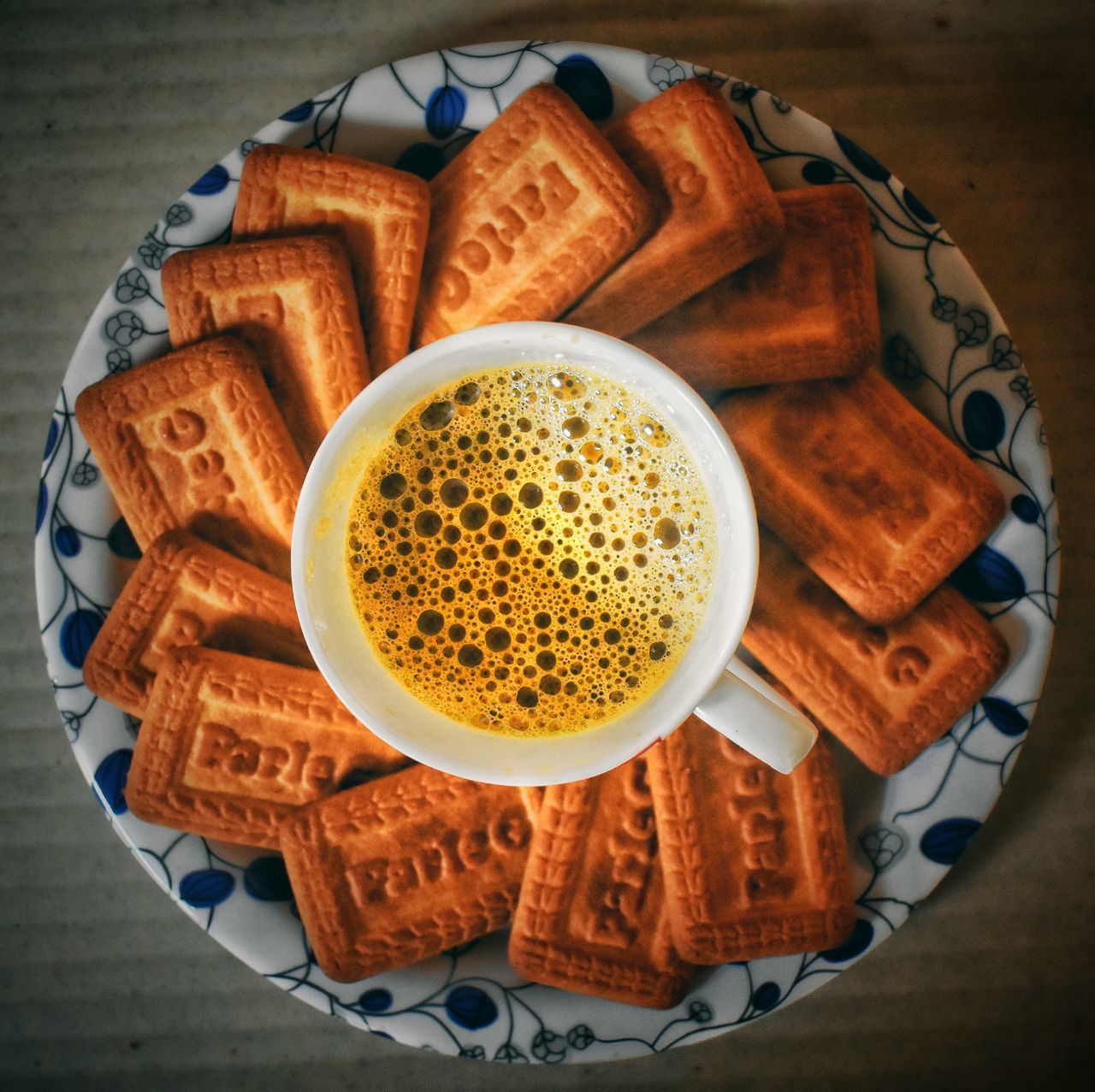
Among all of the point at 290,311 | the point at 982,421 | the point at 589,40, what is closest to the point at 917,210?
the point at 982,421

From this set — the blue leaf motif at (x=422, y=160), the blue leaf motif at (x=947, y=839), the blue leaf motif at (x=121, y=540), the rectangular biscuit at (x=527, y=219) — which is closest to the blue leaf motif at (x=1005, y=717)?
the blue leaf motif at (x=947, y=839)

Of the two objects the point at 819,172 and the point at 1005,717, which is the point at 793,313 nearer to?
the point at 819,172

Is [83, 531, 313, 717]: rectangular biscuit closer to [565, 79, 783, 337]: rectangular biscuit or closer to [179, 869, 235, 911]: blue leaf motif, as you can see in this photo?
[179, 869, 235, 911]: blue leaf motif

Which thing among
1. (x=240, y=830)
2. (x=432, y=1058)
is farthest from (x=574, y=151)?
(x=432, y=1058)

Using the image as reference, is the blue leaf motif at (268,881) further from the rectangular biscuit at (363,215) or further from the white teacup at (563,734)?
the rectangular biscuit at (363,215)

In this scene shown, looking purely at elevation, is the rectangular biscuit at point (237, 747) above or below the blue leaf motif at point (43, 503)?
below

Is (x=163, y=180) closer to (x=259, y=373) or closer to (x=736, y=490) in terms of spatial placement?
(x=259, y=373)

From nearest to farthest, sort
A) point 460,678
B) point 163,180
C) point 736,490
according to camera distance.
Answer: point 736,490 → point 460,678 → point 163,180
